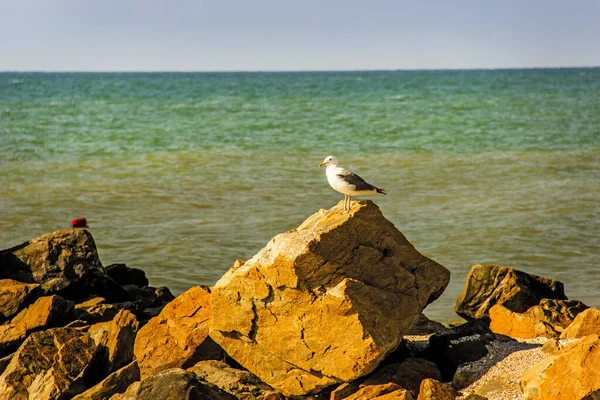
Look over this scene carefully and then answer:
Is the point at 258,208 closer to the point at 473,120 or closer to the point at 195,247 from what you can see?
the point at 195,247

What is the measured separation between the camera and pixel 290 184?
2369 centimetres

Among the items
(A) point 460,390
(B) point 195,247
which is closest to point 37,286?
(A) point 460,390

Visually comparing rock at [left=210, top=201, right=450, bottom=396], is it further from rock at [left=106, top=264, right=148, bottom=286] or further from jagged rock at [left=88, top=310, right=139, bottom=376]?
rock at [left=106, top=264, right=148, bottom=286]

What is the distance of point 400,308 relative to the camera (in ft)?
27.4

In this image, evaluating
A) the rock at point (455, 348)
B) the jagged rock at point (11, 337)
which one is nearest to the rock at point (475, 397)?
the rock at point (455, 348)

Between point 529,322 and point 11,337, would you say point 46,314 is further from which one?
point 529,322

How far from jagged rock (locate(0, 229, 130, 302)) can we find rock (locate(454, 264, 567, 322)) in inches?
197

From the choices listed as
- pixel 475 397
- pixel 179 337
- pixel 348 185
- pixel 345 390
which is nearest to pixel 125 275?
pixel 179 337

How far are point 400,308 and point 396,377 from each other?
2.32 ft

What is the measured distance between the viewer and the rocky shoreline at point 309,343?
7.79 m

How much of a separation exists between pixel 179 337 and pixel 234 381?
45.0 inches

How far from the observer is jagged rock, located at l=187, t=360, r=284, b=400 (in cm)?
812

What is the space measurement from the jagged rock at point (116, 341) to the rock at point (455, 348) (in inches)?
130

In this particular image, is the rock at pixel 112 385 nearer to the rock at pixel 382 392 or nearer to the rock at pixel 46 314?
the rock at pixel 46 314
